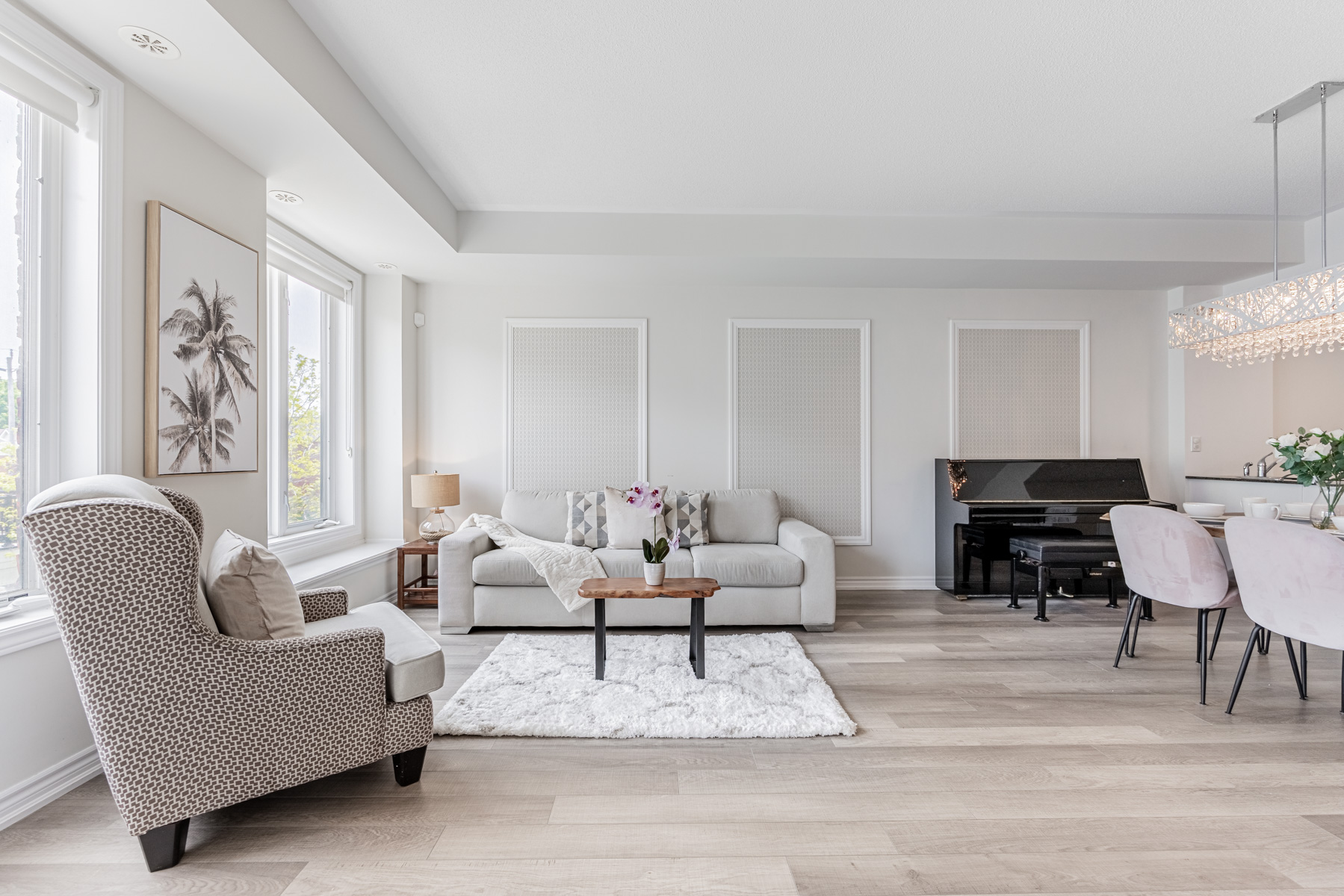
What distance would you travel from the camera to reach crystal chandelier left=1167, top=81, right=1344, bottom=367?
310 cm

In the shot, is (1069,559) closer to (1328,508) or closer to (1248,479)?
(1328,508)

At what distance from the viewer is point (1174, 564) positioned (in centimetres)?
308

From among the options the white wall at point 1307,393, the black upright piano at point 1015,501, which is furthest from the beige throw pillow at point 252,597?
the white wall at point 1307,393

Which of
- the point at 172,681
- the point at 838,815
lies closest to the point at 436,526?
the point at 172,681

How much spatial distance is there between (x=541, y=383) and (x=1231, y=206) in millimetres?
4656

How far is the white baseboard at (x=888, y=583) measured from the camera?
5.15 m

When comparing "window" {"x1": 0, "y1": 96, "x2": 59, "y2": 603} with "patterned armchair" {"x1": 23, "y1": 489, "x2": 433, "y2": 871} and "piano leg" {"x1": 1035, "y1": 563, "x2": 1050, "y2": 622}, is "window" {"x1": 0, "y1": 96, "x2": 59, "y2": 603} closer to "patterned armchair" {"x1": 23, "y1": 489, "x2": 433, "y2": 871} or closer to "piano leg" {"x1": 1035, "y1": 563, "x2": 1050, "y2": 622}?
"patterned armchair" {"x1": 23, "y1": 489, "x2": 433, "y2": 871}

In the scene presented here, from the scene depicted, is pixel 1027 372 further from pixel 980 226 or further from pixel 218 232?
pixel 218 232

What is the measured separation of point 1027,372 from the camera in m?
5.21

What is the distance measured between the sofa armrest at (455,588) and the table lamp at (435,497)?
0.67 meters

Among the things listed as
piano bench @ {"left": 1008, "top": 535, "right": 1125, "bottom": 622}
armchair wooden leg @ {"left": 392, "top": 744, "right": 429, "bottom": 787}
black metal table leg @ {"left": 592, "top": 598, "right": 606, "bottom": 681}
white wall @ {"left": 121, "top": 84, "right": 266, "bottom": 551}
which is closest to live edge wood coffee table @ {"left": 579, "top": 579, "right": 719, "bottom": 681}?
black metal table leg @ {"left": 592, "top": 598, "right": 606, "bottom": 681}

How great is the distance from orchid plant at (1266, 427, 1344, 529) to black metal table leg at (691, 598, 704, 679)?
2741 millimetres

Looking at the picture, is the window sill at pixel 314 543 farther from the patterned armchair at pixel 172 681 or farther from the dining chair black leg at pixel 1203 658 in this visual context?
the dining chair black leg at pixel 1203 658

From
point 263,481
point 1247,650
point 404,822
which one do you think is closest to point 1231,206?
point 1247,650
